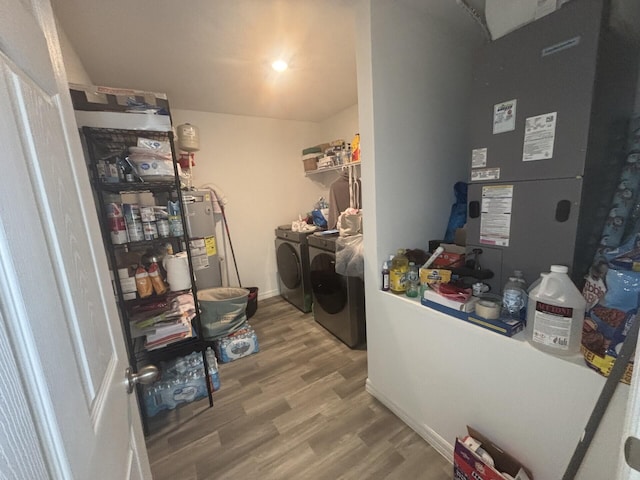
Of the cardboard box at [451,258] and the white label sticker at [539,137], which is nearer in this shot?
the white label sticker at [539,137]

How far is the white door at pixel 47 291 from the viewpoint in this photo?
308mm

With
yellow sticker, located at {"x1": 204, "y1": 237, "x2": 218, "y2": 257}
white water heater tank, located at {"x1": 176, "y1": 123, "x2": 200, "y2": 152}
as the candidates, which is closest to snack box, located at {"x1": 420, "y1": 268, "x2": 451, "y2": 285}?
yellow sticker, located at {"x1": 204, "y1": 237, "x2": 218, "y2": 257}

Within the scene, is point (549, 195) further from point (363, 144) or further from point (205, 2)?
point (205, 2)

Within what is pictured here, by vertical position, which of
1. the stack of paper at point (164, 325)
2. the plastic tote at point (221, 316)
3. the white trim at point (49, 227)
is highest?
the white trim at point (49, 227)

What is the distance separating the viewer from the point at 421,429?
4.84 ft

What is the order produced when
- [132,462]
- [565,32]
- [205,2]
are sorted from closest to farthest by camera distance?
[132,462] < [565,32] < [205,2]

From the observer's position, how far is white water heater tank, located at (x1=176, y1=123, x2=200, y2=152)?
2.53 metres

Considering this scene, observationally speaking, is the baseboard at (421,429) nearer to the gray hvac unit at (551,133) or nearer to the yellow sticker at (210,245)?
the gray hvac unit at (551,133)

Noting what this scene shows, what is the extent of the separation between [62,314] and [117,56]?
7.06 ft

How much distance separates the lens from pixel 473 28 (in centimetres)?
169

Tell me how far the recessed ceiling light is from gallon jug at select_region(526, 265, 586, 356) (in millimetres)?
2087

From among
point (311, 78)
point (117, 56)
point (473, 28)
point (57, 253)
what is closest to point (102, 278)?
point (57, 253)

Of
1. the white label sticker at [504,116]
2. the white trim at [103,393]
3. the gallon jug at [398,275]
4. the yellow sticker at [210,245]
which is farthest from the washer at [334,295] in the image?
the white trim at [103,393]

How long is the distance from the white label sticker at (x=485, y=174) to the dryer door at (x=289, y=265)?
6.60ft
